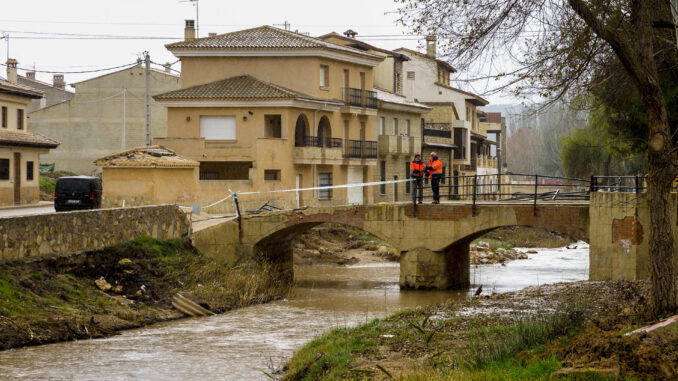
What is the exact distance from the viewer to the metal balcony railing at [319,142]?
4997cm

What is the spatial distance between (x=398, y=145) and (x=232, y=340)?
37131 millimetres

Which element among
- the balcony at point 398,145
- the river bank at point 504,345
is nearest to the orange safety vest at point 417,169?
the river bank at point 504,345

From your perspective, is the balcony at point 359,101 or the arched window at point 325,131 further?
the balcony at point 359,101

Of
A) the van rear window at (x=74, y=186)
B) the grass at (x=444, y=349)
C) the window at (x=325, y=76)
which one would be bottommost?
the grass at (x=444, y=349)

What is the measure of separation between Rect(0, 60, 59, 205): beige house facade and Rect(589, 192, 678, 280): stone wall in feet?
94.1

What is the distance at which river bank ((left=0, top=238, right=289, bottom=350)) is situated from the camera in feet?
70.6

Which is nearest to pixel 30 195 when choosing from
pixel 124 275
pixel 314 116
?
pixel 314 116

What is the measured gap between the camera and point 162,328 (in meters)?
24.2

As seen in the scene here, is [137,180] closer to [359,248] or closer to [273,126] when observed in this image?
[273,126]

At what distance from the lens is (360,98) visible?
178 feet

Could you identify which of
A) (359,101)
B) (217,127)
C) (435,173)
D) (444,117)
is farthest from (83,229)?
(444,117)

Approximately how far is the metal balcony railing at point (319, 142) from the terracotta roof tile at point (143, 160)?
11.9 meters

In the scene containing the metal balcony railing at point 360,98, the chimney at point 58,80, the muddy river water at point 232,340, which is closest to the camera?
the muddy river water at point 232,340

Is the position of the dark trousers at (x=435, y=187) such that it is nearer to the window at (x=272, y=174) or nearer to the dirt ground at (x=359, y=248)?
the dirt ground at (x=359, y=248)
